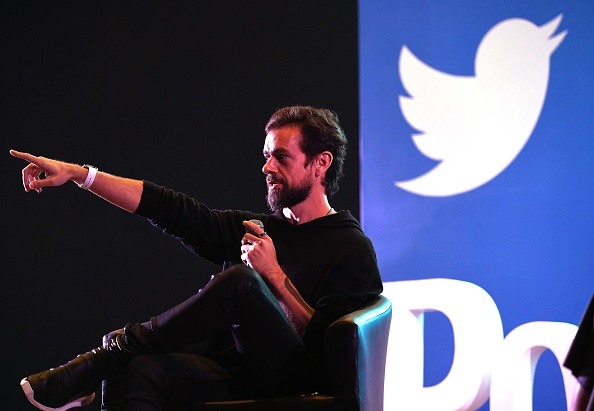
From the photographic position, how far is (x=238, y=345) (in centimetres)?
211

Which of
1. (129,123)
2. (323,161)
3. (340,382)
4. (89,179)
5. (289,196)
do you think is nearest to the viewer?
(340,382)

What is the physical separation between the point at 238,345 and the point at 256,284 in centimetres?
21

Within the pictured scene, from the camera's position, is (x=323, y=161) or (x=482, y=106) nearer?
(x=323, y=161)

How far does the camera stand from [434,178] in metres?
3.42

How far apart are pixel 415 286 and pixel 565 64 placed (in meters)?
1.08

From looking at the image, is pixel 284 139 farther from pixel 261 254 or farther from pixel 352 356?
pixel 352 356

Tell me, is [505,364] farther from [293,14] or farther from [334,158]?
[293,14]

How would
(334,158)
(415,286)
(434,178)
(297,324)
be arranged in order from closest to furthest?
(297,324), (334,158), (415,286), (434,178)

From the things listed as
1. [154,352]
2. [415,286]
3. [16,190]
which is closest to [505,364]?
[415,286]

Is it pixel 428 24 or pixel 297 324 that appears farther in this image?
pixel 428 24

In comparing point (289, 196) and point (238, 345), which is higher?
point (289, 196)

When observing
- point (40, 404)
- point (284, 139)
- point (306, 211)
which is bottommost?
point (40, 404)

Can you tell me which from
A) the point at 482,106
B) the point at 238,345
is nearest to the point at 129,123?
the point at 482,106

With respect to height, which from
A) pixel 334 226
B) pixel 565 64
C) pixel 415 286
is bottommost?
pixel 415 286
